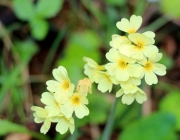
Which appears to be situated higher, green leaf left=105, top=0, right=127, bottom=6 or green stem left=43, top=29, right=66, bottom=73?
green leaf left=105, top=0, right=127, bottom=6

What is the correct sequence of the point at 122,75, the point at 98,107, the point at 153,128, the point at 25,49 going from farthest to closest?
the point at 25,49, the point at 98,107, the point at 153,128, the point at 122,75

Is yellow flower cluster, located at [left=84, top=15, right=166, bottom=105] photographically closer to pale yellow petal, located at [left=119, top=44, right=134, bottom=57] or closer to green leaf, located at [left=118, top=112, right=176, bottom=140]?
pale yellow petal, located at [left=119, top=44, right=134, bottom=57]

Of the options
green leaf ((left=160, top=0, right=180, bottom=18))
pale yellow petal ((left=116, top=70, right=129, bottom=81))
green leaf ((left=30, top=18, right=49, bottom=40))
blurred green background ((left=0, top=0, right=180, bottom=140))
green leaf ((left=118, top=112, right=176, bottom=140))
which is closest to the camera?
pale yellow petal ((left=116, top=70, right=129, bottom=81))

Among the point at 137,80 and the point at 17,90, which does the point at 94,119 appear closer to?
the point at 17,90

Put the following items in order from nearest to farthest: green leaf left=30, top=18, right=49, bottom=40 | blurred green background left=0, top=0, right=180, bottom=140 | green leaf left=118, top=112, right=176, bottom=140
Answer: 1. green leaf left=118, top=112, right=176, bottom=140
2. blurred green background left=0, top=0, right=180, bottom=140
3. green leaf left=30, top=18, right=49, bottom=40

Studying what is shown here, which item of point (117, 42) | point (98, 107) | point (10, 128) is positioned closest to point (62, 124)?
point (117, 42)

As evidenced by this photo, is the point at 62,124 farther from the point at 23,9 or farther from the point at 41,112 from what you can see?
the point at 23,9

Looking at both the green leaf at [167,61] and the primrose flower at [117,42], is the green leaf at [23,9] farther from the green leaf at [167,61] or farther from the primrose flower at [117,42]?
the primrose flower at [117,42]

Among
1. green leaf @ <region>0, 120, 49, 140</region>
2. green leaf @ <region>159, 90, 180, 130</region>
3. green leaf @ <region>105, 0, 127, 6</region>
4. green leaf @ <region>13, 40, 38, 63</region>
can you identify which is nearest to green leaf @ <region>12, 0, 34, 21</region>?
green leaf @ <region>13, 40, 38, 63</region>

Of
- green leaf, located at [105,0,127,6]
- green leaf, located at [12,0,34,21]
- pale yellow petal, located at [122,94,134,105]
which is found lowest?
pale yellow petal, located at [122,94,134,105]
